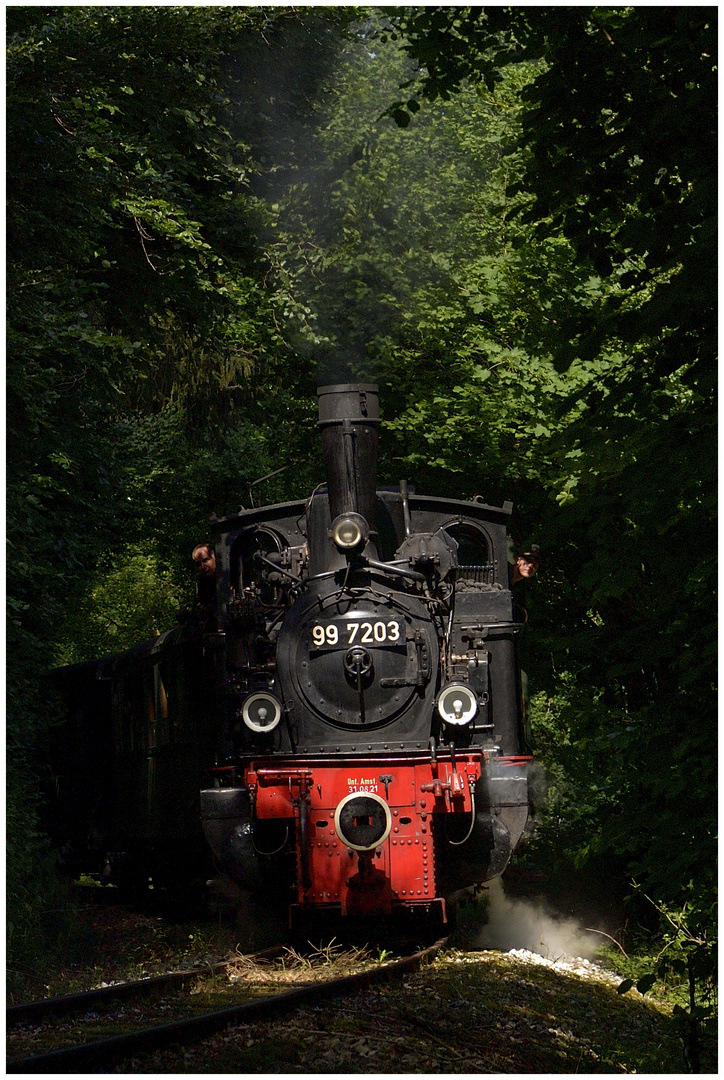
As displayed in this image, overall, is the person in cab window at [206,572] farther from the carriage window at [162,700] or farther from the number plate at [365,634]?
the carriage window at [162,700]

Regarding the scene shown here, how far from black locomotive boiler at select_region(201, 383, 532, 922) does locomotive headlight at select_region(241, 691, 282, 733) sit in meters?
0.01

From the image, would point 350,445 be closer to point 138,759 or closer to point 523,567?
point 523,567

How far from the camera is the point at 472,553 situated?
463 inches

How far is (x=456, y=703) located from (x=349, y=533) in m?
1.61

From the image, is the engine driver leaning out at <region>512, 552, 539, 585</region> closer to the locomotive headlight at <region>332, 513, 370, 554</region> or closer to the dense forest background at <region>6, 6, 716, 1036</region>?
the dense forest background at <region>6, 6, 716, 1036</region>

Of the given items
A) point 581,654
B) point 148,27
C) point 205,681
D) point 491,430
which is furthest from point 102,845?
point 581,654

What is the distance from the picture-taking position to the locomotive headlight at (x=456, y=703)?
10.2 meters

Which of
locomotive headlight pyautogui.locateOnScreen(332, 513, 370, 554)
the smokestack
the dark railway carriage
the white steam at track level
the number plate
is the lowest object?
the white steam at track level

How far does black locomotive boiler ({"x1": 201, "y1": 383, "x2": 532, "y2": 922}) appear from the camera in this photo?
1005cm

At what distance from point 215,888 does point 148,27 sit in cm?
846

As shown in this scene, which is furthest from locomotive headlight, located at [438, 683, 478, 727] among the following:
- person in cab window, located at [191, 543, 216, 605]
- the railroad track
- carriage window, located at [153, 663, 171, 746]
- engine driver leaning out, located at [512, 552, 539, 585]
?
carriage window, located at [153, 663, 171, 746]

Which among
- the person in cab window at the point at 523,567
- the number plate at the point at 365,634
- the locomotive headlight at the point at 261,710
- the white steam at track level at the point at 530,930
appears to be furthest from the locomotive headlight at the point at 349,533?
the white steam at track level at the point at 530,930

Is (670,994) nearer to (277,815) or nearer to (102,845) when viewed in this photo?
(277,815)

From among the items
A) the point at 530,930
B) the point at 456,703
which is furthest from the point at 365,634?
the point at 530,930
